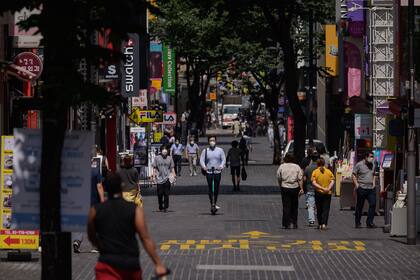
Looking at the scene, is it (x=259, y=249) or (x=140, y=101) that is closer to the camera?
(x=259, y=249)

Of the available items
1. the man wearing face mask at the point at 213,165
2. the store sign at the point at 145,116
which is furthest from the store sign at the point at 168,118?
the man wearing face mask at the point at 213,165

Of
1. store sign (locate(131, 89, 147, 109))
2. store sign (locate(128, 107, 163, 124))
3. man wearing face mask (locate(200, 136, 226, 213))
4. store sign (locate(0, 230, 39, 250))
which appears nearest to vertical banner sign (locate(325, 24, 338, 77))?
store sign (locate(131, 89, 147, 109))

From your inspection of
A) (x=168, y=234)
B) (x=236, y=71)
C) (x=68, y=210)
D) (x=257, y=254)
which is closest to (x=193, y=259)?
(x=257, y=254)

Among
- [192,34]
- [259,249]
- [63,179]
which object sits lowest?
[259,249]

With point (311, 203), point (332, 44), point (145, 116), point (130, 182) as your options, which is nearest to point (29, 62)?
point (130, 182)

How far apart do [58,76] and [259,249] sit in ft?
39.5

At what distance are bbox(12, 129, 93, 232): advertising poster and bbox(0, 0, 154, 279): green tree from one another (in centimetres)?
13

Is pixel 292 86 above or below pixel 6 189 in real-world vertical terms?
above

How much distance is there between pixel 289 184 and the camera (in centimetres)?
2870

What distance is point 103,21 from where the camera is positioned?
12.1 metres

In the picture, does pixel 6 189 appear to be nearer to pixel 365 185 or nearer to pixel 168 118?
pixel 365 185

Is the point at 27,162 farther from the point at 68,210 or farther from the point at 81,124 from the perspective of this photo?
the point at 81,124

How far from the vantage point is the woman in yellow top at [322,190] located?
28.8 m

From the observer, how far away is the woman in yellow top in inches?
1134
